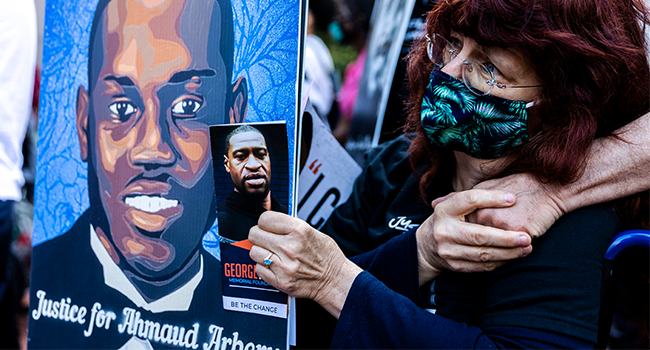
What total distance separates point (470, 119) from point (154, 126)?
795 millimetres

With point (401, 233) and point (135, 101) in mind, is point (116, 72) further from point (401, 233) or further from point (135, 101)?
point (401, 233)

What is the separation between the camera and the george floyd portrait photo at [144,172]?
1213 mm

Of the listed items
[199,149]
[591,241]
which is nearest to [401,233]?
[591,241]

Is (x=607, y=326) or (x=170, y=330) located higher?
(x=607, y=326)

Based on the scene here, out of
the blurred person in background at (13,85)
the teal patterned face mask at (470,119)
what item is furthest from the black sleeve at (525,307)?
the blurred person in background at (13,85)

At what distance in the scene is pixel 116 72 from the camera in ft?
4.59

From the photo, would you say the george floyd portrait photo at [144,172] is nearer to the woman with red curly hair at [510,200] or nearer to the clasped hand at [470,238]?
the woman with red curly hair at [510,200]

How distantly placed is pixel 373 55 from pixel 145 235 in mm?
1794

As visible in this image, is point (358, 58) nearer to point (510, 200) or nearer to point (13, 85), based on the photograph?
point (13, 85)

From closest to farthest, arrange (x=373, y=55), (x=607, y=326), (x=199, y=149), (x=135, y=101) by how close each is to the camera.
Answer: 1. (x=607, y=326)
2. (x=199, y=149)
3. (x=135, y=101)
4. (x=373, y=55)

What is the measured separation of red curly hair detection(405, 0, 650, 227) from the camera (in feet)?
3.76

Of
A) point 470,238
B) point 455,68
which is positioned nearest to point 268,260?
point 470,238

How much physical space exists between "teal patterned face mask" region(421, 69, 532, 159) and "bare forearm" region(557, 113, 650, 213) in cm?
17

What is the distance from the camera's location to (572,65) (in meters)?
1.18
